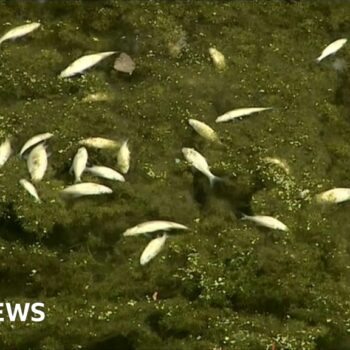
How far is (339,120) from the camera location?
16.0ft

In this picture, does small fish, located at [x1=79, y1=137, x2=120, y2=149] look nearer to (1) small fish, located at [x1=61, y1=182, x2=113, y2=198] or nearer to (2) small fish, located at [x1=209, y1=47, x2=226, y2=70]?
(1) small fish, located at [x1=61, y1=182, x2=113, y2=198]

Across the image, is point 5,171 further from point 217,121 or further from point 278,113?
A: point 278,113

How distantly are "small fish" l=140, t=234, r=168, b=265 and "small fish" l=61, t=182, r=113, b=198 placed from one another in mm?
435

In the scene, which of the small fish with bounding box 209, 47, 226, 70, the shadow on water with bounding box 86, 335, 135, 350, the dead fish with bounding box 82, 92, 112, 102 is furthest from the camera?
the small fish with bounding box 209, 47, 226, 70

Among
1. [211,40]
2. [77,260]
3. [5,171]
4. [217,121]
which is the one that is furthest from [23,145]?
[211,40]

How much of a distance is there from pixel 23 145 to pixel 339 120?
2.01 m

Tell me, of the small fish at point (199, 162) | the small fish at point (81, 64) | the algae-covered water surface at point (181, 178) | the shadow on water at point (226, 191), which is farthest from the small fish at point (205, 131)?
the small fish at point (81, 64)

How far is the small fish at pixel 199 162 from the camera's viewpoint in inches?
177

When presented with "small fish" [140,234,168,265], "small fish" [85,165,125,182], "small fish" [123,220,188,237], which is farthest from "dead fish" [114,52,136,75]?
"small fish" [140,234,168,265]

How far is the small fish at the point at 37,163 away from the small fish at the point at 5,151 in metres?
0.14

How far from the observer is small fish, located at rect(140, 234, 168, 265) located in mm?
4148

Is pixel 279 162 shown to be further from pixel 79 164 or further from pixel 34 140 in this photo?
pixel 34 140

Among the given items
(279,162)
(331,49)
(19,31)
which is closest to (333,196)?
(279,162)

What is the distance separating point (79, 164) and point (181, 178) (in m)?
0.61
